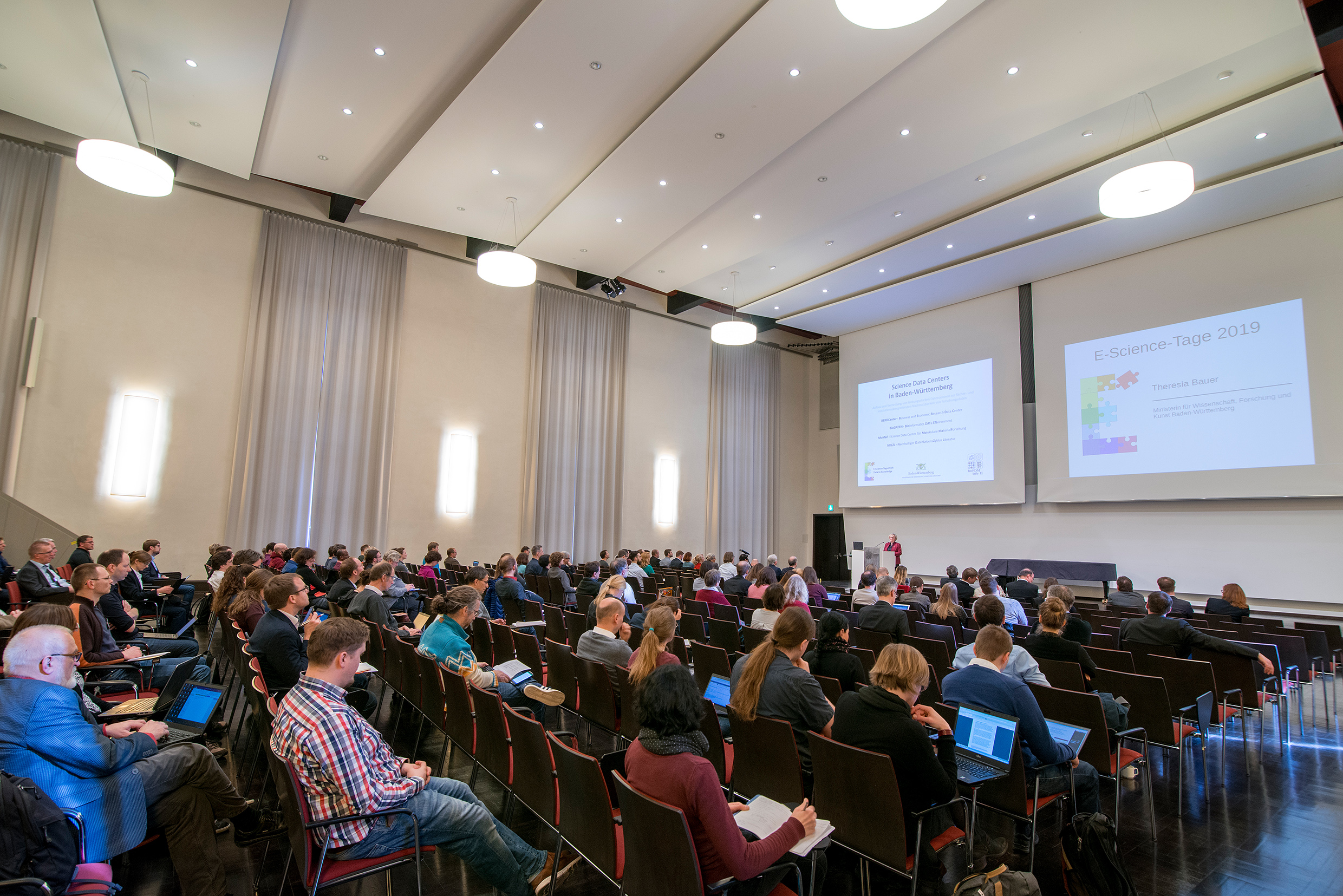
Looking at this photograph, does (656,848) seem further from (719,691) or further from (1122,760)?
(1122,760)

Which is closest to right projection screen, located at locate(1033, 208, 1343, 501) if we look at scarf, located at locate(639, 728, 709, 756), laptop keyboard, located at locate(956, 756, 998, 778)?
laptop keyboard, located at locate(956, 756, 998, 778)

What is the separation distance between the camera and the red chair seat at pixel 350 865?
2.17 meters

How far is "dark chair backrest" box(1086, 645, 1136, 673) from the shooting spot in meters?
4.48

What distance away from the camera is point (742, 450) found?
1756 cm

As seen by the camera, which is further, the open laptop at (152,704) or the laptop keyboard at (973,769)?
the open laptop at (152,704)

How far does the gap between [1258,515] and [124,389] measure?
1751 centimetres

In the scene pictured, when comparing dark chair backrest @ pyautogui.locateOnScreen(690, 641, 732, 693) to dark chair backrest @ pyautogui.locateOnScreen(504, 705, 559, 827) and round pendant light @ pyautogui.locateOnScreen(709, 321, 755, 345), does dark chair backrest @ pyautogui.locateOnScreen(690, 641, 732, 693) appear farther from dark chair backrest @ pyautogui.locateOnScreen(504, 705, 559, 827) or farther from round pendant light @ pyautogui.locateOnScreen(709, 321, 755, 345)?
round pendant light @ pyautogui.locateOnScreen(709, 321, 755, 345)

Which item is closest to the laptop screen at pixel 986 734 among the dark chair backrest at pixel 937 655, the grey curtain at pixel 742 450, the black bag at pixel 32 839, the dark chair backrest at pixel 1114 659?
the dark chair backrest at pixel 937 655

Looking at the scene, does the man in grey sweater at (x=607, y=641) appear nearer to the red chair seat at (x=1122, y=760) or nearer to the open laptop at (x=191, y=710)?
the open laptop at (x=191, y=710)

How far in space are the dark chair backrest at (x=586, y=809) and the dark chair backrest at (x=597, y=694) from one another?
135 centimetres

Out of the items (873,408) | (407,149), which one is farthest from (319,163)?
(873,408)

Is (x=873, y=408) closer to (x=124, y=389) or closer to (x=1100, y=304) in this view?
(x=1100, y=304)

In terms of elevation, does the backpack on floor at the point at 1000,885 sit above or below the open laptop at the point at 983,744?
below

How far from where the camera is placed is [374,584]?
555cm
